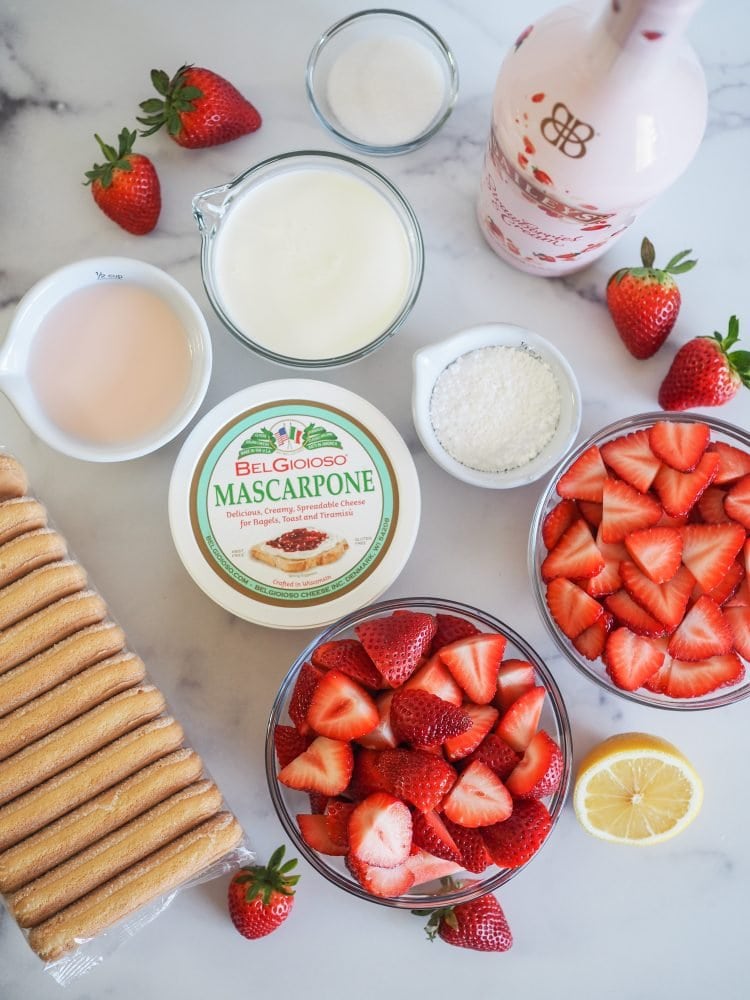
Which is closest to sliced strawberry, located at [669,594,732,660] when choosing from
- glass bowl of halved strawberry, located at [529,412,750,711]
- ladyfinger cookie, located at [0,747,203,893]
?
glass bowl of halved strawberry, located at [529,412,750,711]

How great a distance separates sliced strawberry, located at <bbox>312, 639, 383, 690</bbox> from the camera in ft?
3.75

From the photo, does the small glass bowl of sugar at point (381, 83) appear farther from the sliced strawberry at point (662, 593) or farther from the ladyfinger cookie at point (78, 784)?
the ladyfinger cookie at point (78, 784)

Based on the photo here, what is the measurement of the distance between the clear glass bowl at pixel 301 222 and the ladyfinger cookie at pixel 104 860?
614mm

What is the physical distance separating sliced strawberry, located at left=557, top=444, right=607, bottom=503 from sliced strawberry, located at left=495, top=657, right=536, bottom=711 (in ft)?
0.79

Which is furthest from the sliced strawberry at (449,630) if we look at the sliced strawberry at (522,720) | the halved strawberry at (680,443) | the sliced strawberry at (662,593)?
the halved strawberry at (680,443)

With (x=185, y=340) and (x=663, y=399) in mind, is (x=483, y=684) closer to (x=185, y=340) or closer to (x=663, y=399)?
(x=663, y=399)

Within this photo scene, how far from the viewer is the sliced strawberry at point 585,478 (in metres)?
1.21

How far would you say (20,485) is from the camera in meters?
1.18

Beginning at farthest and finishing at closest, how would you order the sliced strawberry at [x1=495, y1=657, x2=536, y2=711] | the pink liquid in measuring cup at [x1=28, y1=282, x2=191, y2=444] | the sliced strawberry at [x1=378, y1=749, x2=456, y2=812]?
the pink liquid in measuring cup at [x1=28, y1=282, x2=191, y2=444] → the sliced strawberry at [x1=495, y1=657, x2=536, y2=711] → the sliced strawberry at [x1=378, y1=749, x2=456, y2=812]

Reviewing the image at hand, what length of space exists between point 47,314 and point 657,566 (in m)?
0.91

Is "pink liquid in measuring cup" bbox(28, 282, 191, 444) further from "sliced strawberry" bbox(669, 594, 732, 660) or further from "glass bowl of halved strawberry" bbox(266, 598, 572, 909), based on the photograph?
"sliced strawberry" bbox(669, 594, 732, 660)

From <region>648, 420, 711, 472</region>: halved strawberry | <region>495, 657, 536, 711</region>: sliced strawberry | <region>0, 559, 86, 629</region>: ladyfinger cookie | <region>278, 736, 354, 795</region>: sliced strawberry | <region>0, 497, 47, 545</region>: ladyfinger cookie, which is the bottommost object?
<region>278, 736, 354, 795</region>: sliced strawberry

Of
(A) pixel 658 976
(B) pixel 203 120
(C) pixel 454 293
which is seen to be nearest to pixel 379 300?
(C) pixel 454 293

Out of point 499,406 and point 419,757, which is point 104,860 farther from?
point 499,406
